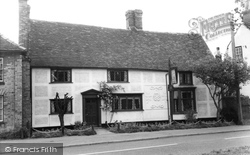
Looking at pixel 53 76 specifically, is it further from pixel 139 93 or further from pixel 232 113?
pixel 232 113

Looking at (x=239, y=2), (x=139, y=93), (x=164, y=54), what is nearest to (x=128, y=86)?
(x=139, y=93)

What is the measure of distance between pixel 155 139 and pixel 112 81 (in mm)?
7575

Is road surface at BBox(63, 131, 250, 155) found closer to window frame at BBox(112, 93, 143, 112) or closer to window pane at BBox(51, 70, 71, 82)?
window frame at BBox(112, 93, 143, 112)

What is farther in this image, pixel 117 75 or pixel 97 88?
pixel 117 75

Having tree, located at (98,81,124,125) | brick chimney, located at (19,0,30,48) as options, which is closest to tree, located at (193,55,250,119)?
tree, located at (98,81,124,125)

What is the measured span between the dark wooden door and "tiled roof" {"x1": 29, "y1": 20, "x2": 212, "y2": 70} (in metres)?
2.71

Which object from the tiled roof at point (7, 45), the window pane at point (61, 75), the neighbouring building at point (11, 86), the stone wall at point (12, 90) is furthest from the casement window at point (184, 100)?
the tiled roof at point (7, 45)

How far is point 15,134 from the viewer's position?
15219mm

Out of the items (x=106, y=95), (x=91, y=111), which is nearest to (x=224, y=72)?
(x=106, y=95)

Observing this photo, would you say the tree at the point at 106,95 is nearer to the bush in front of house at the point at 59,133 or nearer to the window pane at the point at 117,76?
the window pane at the point at 117,76

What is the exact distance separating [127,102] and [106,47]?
17.2 ft

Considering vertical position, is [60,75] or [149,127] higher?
[60,75]

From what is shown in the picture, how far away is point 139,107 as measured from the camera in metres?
20.8

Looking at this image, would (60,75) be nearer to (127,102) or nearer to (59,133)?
(59,133)
